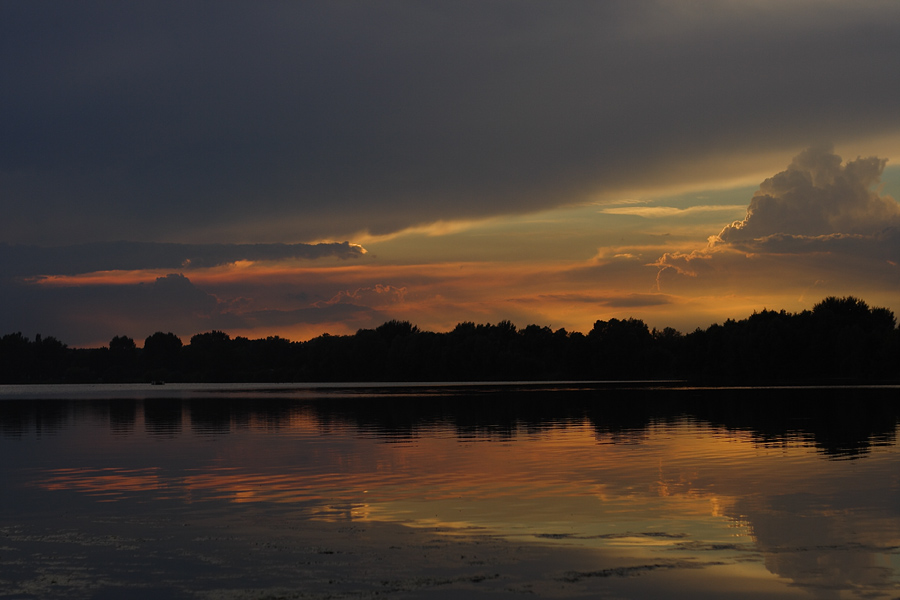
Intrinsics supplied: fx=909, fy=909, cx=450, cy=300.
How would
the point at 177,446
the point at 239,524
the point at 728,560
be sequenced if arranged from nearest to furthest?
the point at 728,560 → the point at 239,524 → the point at 177,446

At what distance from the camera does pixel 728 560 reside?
1822cm

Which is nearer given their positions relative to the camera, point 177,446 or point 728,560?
point 728,560

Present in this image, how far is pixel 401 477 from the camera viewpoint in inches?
1286

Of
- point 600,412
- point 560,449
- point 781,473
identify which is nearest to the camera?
point 781,473

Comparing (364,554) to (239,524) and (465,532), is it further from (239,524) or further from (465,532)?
(239,524)

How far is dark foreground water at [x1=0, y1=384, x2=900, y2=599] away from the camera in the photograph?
54.5ft

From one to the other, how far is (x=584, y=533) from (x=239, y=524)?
28.3ft

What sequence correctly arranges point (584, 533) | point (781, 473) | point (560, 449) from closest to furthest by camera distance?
point (584, 533) → point (781, 473) → point (560, 449)

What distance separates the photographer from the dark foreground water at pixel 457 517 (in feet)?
54.5

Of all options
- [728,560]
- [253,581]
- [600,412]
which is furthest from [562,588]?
[600,412]

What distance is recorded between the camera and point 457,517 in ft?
78.1

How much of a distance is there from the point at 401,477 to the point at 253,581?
52.7 feet

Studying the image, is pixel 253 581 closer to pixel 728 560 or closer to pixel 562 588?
pixel 562 588

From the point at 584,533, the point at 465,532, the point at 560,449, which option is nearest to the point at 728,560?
the point at 584,533
